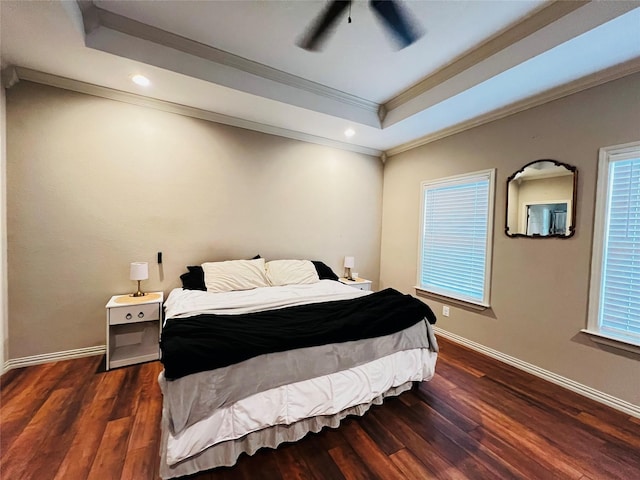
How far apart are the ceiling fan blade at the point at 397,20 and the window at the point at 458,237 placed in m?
1.77

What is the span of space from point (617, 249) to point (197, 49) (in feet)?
12.6

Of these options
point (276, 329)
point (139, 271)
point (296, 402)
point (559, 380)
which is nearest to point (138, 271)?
point (139, 271)

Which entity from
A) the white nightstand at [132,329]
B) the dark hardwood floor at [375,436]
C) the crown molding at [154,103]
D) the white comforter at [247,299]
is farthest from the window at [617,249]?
the white nightstand at [132,329]

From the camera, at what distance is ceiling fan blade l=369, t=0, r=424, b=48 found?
5.30 feet

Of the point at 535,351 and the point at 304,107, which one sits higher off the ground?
the point at 304,107

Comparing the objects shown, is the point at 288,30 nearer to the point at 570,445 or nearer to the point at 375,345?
the point at 375,345

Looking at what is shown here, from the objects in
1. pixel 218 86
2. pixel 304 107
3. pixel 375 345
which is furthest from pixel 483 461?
pixel 218 86

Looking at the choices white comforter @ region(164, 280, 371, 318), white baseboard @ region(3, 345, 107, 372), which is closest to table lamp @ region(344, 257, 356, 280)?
white comforter @ region(164, 280, 371, 318)

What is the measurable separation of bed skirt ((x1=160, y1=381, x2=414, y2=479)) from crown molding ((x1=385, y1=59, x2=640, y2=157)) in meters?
3.08

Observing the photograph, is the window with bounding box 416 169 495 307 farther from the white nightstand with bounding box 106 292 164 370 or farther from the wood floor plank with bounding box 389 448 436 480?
the white nightstand with bounding box 106 292 164 370

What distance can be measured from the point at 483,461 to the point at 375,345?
845 millimetres

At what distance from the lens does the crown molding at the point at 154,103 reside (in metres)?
2.36

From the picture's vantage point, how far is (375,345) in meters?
1.93

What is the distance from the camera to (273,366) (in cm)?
155
